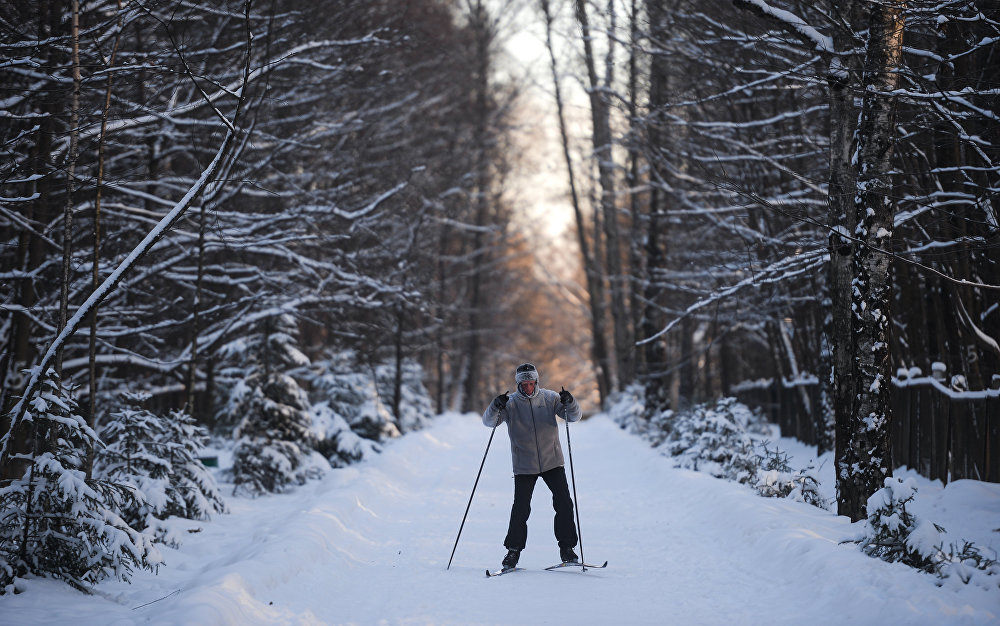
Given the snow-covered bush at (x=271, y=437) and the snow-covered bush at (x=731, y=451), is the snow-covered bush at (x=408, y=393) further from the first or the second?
the snow-covered bush at (x=731, y=451)

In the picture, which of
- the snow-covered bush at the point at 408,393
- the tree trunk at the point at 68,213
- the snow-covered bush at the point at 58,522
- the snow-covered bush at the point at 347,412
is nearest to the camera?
the snow-covered bush at the point at 58,522

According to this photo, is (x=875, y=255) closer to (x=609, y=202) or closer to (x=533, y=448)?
(x=533, y=448)

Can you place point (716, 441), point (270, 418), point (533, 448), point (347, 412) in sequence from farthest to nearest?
point (347, 412)
point (716, 441)
point (270, 418)
point (533, 448)

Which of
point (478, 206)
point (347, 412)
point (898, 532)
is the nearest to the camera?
point (898, 532)

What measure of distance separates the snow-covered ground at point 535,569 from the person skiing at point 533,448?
0.40 meters

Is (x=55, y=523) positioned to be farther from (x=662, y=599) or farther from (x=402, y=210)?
(x=402, y=210)

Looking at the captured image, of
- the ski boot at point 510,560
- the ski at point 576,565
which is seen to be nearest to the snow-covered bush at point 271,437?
the ski boot at point 510,560

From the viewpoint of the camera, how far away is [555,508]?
7.91 metres

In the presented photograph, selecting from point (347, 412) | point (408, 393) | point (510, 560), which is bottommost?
point (408, 393)

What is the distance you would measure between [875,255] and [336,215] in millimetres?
9002

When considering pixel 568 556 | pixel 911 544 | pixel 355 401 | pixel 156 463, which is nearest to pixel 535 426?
pixel 568 556

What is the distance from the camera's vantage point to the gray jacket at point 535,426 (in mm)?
8039

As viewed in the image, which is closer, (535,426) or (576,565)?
(576,565)

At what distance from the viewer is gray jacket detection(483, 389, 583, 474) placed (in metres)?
8.04
